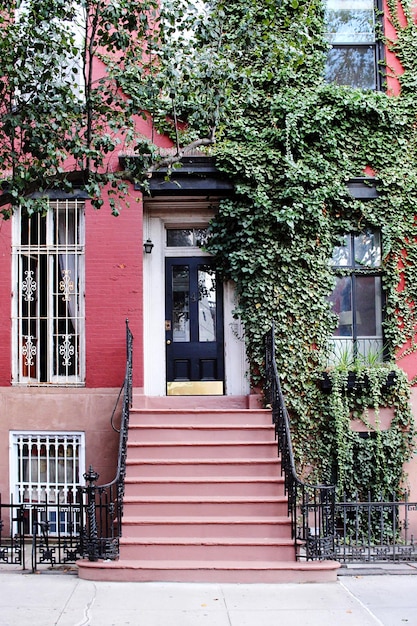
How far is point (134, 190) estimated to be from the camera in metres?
10.4

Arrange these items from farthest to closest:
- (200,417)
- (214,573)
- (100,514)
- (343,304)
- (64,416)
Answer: (343,304) → (64,416) → (200,417) → (100,514) → (214,573)

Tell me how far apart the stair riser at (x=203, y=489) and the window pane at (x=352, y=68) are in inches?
252

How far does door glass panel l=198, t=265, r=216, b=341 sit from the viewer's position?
11.0 m

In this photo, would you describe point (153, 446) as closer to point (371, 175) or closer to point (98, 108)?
point (98, 108)

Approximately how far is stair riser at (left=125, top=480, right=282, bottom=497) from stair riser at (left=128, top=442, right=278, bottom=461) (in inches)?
17.8

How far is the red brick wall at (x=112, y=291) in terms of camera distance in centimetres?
1009

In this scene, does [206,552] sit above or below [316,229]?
below

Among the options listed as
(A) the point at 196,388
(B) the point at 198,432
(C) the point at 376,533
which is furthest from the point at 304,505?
(A) the point at 196,388

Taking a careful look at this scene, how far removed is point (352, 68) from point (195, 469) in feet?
21.9

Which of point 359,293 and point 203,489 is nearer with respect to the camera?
point 203,489

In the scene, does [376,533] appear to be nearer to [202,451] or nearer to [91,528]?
[202,451]

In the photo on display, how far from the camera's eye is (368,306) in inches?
424

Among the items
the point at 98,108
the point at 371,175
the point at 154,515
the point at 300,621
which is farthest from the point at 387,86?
the point at 300,621

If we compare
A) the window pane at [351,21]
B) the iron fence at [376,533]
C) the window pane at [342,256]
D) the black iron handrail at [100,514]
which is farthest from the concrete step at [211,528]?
the window pane at [351,21]
